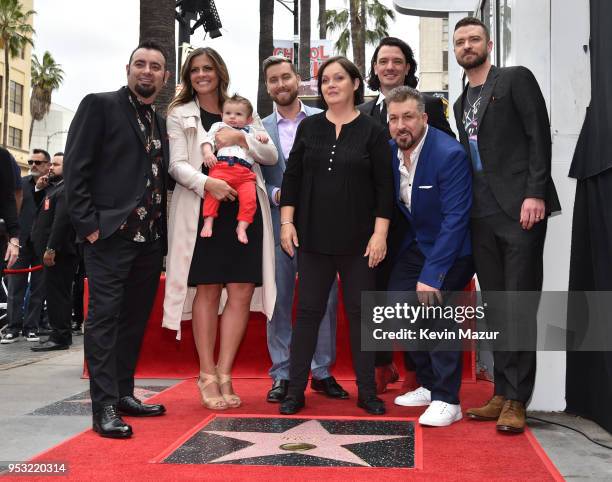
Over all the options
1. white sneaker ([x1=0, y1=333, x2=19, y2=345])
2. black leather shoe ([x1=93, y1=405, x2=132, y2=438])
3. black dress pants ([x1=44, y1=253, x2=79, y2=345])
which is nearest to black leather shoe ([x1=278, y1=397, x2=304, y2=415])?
black leather shoe ([x1=93, y1=405, x2=132, y2=438])

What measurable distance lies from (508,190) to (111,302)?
238 cm

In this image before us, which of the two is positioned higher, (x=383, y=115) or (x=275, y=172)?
(x=383, y=115)

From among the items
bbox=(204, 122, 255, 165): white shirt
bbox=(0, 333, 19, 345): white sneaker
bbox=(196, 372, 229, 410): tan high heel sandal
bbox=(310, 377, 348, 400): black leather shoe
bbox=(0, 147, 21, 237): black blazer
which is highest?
bbox=(204, 122, 255, 165): white shirt

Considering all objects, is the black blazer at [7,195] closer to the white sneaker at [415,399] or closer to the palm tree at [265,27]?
the white sneaker at [415,399]

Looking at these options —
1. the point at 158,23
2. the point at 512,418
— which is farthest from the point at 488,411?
the point at 158,23

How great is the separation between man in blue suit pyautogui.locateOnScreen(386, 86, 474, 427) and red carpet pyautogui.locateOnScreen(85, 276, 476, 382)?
1446mm

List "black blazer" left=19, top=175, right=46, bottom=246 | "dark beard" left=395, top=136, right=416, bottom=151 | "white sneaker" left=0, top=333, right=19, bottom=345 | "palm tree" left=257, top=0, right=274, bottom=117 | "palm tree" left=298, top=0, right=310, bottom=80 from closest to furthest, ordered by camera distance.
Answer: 1. "dark beard" left=395, top=136, right=416, bottom=151
2. "white sneaker" left=0, top=333, right=19, bottom=345
3. "black blazer" left=19, top=175, right=46, bottom=246
4. "palm tree" left=257, top=0, right=274, bottom=117
5. "palm tree" left=298, top=0, right=310, bottom=80

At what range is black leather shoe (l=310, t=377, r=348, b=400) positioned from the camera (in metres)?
5.19

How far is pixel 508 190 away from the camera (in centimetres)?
427

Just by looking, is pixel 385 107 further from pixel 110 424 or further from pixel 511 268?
pixel 110 424

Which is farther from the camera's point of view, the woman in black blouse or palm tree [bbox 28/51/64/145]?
palm tree [bbox 28/51/64/145]

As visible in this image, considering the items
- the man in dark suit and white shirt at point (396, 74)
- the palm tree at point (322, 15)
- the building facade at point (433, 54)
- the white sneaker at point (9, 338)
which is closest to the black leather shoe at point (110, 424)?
the man in dark suit and white shirt at point (396, 74)

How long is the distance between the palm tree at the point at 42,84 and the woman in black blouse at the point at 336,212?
174 ft

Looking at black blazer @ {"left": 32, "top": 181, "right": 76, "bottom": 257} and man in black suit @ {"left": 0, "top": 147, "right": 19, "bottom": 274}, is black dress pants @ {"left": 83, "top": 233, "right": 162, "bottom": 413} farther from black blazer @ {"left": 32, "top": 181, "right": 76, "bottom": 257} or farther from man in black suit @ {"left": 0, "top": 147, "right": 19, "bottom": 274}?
black blazer @ {"left": 32, "top": 181, "right": 76, "bottom": 257}
